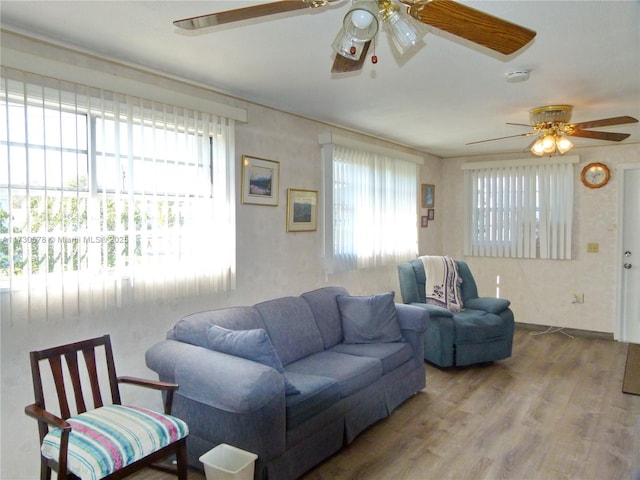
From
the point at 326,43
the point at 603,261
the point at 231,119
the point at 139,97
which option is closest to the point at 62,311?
the point at 139,97

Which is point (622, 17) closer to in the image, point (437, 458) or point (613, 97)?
point (613, 97)

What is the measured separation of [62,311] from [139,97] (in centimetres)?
132

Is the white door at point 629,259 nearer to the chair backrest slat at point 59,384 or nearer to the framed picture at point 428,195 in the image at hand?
the framed picture at point 428,195

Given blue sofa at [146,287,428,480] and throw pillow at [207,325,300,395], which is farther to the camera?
throw pillow at [207,325,300,395]

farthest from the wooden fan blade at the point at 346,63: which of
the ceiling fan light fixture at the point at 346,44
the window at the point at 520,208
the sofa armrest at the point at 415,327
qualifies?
the window at the point at 520,208

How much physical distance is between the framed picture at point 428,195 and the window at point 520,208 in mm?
476

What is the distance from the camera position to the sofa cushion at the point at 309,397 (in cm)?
239

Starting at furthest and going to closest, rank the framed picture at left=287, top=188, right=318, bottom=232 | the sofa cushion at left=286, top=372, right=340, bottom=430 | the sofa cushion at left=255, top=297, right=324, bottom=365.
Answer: the framed picture at left=287, top=188, right=318, bottom=232, the sofa cushion at left=255, top=297, right=324, bottom=365, the sofa cushion at left=286, top=372, right=340, bottom=430

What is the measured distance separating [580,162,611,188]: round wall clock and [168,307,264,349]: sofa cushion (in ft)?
15.1

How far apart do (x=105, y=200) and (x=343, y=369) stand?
1789 millimetres

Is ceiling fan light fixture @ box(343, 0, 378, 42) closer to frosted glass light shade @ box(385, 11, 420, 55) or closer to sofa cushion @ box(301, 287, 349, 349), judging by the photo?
frosted glass light shade @ box(385, 11, 420, 55)

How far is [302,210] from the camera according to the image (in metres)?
4.07

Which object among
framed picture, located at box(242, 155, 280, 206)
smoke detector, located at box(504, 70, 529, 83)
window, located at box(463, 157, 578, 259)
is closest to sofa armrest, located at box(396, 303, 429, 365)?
framed picture, located at box(242, 155, 280, 206)

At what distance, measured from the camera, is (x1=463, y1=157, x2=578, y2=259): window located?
222 inches
